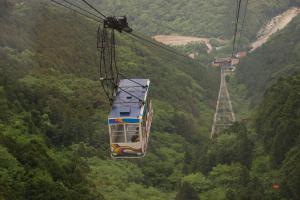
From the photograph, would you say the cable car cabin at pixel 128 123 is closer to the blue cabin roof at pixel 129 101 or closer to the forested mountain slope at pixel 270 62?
the blue cabin roof at pixel 129 101

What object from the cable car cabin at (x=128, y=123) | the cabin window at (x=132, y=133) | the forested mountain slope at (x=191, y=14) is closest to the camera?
the cable car cabin at (x=128, y=123)

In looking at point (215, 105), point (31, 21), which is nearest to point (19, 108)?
point (31, 21)

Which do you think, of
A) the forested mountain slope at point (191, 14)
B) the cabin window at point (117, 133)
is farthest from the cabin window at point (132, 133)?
the forested mountain slope at point (191, 14)

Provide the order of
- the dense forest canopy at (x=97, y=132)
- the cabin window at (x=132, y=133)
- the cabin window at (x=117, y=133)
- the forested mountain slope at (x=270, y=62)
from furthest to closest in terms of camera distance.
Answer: the forested mountain slope at (x=270, y=62)
the dense forest canopy at (x=97, y=132)
the cabin window at (x=117, y=133)
the cabin window at (x=132, y=133)

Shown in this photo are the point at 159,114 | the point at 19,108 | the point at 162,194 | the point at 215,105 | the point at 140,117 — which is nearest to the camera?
the point at 140,117

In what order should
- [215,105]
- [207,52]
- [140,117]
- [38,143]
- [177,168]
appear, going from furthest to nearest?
[207,52] < [215,105] < [177,168] < [38,143] < [140,117]

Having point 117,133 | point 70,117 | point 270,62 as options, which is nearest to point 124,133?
point 117,133

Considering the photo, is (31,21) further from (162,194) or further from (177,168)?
(162,194)
